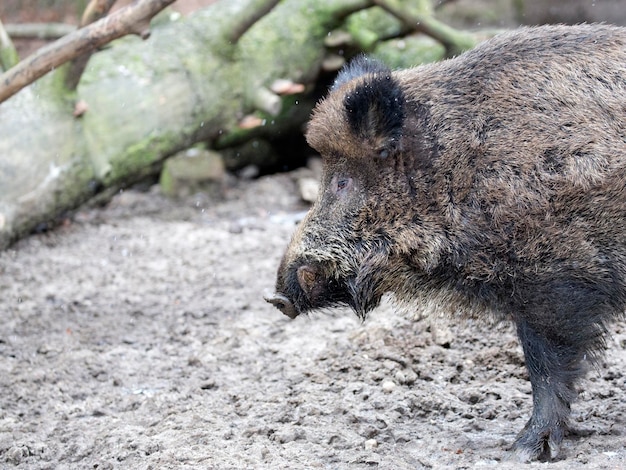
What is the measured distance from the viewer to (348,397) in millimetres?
4918

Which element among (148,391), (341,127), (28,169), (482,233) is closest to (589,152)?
(482,233)

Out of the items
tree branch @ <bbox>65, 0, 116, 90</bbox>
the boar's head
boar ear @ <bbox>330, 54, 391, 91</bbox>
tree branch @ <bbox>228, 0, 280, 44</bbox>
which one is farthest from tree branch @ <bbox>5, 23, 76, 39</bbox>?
the boar's head

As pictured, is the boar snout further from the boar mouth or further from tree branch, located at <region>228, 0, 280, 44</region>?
tree branch, located at <region>228, 0, 280, 44</region>

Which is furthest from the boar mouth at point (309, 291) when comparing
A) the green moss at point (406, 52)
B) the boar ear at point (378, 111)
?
the green moss at point (406, 52)

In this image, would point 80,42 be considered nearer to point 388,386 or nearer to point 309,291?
point 309,291

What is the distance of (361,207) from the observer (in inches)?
176

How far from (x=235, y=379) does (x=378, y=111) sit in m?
2.06

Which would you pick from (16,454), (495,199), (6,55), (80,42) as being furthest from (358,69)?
(6,55)

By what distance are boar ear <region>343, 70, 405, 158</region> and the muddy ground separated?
5.04 feet

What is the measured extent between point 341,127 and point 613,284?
5.26 ft

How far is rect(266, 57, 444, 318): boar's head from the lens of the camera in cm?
434

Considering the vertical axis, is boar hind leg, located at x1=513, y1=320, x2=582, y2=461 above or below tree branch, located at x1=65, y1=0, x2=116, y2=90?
below

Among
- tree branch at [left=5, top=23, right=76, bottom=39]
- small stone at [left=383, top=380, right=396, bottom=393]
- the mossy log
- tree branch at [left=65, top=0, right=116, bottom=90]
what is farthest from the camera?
tree branch at [left=5, top=23, right=76, bottom=39]

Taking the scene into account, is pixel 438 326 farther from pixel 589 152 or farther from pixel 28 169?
pixel 28 169
